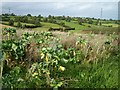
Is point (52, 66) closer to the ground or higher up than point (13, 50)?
closer to the ground

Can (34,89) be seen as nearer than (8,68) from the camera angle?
Yes

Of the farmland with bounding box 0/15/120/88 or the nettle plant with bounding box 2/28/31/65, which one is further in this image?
the nettle plant with bounding box 2/28/31/65

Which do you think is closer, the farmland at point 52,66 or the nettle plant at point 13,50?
the farmland at point 52,66

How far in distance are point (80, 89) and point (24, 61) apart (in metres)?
2.04

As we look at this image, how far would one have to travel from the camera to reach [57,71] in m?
7.03

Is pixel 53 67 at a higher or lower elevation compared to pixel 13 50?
lower

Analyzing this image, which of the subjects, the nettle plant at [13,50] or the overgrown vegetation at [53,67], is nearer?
the overgrown vegetation at [53,67]

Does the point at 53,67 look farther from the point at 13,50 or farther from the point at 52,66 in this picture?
the point at 13,50

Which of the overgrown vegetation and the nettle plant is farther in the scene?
the nettle plant

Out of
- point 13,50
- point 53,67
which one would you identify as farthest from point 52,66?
point 13,50

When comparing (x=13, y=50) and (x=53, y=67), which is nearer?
(x=53, y=67)

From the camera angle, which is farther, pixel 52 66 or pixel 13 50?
pixel 13 50

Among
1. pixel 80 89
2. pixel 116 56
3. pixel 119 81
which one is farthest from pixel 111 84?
pixel 116 56

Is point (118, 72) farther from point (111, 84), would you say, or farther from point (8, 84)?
point (8, 84)
